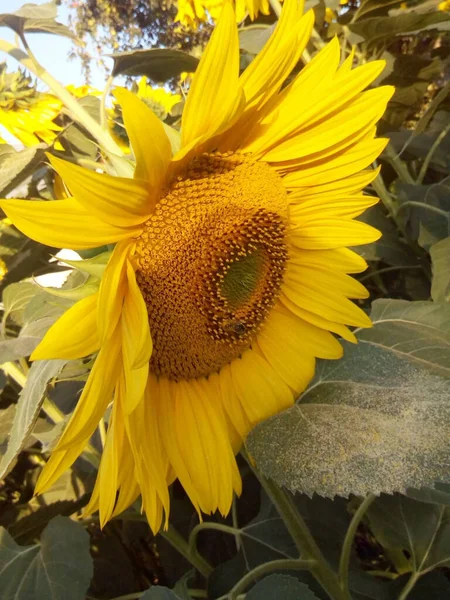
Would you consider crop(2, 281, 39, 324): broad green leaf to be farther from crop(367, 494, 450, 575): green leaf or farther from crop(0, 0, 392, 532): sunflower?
crop(367, 494, 450, 575): green leaf

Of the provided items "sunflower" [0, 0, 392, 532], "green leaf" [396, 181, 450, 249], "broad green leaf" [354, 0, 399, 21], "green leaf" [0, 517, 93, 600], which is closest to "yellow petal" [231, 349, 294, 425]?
"sunflower" [0, 0, 392, 532]

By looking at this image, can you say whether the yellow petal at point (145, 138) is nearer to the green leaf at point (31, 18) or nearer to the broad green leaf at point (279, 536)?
the green leaf at point (31, 18)

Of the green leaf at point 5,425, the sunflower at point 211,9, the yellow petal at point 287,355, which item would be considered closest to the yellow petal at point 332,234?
the yellow petal at point 287,355

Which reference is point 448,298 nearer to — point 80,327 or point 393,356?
point 393,356

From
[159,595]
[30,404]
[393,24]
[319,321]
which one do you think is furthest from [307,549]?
[393,24]

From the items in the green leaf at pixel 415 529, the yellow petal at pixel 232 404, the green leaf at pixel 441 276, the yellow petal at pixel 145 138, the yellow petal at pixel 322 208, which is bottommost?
the green leaf at pixel 415 529
